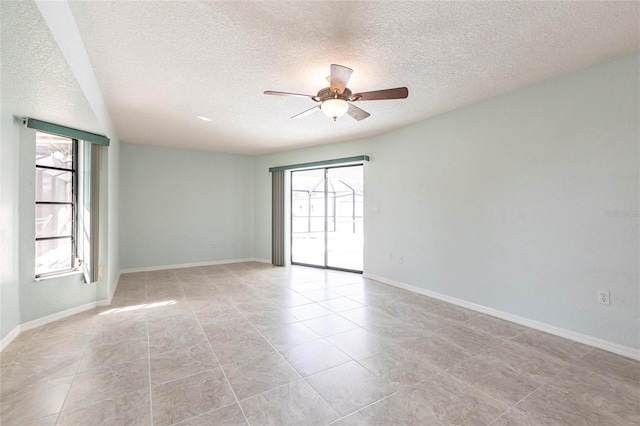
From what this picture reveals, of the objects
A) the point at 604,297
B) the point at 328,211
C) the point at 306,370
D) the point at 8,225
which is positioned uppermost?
the point at 328,211

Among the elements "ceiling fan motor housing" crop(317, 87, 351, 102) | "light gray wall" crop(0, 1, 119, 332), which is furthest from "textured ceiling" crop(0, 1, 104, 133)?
"ceiling fan motor housing" crop(317, 87, 351, 102)

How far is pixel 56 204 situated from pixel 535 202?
17.5 ft

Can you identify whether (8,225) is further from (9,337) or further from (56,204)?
(9,337)

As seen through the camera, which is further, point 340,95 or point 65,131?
point 65,131

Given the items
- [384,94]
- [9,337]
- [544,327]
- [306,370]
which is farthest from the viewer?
[544,327]

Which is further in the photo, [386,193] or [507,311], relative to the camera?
[386,193]

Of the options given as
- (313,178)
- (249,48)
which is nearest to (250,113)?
(249,48)

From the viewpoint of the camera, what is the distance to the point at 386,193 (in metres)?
4.75

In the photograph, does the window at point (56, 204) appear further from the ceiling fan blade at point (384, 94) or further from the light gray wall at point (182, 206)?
the ceiling fan blade at point (384, 94)

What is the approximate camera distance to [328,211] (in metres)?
5.92

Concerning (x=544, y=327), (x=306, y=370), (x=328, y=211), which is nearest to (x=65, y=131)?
(x=306, y=370)

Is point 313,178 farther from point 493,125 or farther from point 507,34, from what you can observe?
point 507,34

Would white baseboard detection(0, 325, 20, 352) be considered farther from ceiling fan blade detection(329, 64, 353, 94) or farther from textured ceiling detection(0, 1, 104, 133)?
ceiling fan blade detection(329, 64, 353, 94)

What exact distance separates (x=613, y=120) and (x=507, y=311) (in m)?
2.08
